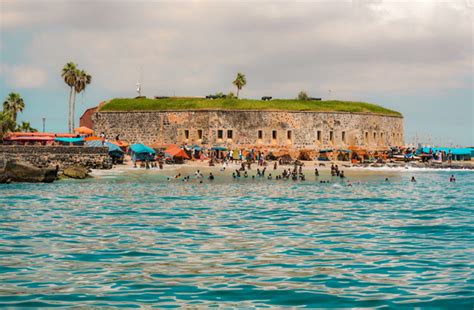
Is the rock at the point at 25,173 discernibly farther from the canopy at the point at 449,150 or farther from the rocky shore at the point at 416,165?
the canopy at the point at 449,150

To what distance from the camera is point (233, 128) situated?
7944cm

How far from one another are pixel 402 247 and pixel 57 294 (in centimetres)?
979

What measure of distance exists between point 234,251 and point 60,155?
139 ft

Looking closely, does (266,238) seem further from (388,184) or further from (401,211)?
(388,184)

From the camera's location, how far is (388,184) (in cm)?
4700

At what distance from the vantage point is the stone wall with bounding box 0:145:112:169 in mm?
52875

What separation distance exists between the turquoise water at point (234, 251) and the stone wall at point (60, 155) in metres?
20.0

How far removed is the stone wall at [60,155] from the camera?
2082 inches

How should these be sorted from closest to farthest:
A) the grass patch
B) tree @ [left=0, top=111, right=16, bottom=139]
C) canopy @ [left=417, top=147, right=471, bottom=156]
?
tree @ [left=0, top=111, right=16, bottom=139] < the grass patch < canopy @ [left=417, top=147, right=471, bottom=156]

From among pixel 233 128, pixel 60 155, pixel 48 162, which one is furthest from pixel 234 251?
pixel 233 128

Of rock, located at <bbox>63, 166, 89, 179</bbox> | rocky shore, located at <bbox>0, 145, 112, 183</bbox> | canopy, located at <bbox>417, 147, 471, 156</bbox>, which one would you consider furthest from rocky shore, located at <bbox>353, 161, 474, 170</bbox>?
rock, located at <bbox>63, 166, 89, 179</bbox>

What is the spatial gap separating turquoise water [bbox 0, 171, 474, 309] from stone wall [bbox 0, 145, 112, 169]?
65.5 ft

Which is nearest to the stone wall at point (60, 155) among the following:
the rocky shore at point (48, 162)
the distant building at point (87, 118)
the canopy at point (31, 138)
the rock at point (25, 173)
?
the rocky shore at point (48, 162)

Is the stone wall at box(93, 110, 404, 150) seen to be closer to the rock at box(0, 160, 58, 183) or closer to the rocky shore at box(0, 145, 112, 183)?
the rocky shore at box(0, 145, 112, 183)
